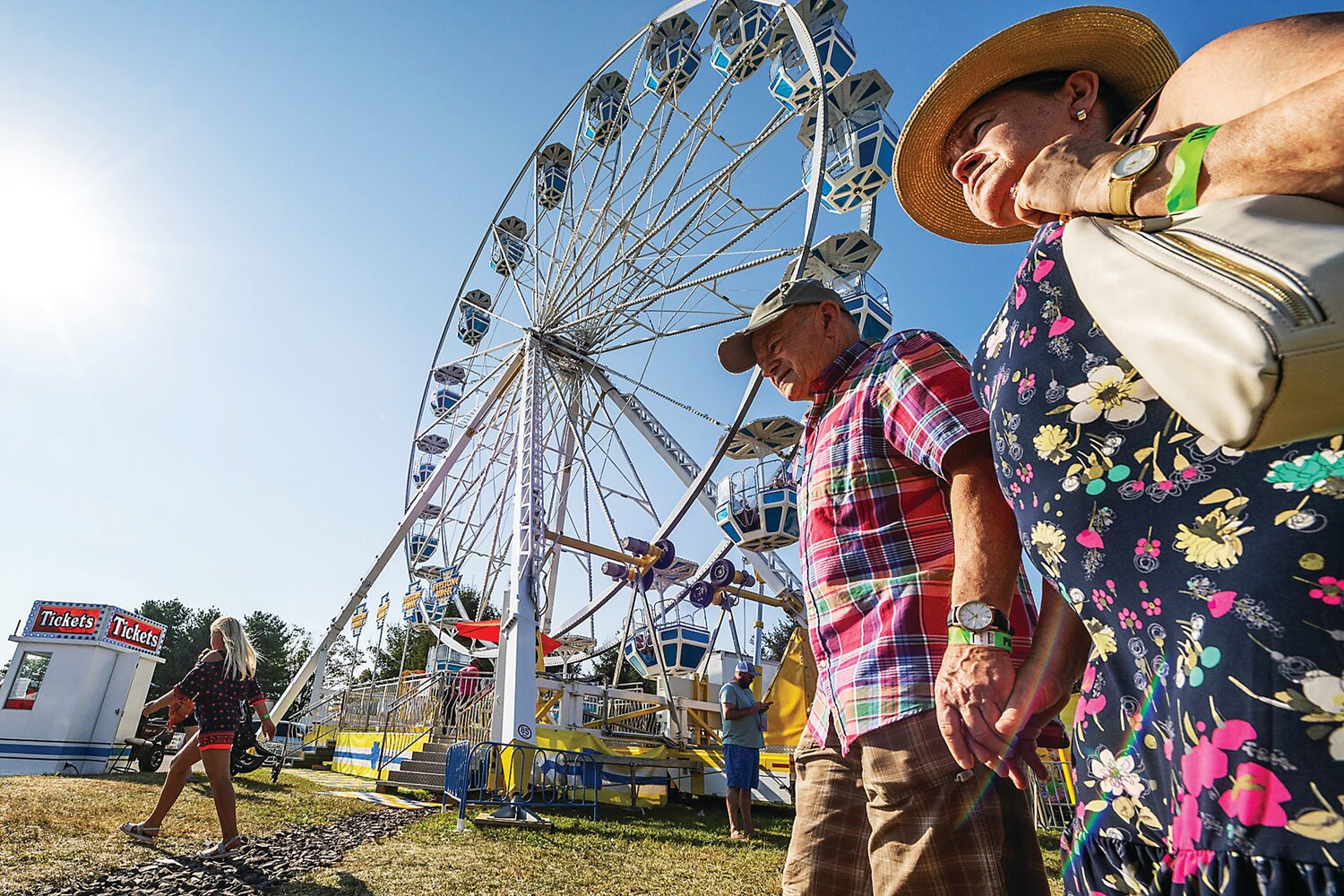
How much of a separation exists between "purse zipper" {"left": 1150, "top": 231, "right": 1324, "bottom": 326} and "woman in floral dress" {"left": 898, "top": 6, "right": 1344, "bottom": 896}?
63 millimetres

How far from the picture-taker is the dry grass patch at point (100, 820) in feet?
13.5

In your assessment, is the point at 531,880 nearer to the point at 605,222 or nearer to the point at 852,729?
the point at 852,729

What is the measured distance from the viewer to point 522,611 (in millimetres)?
8984

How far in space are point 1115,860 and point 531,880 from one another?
3.93 metres

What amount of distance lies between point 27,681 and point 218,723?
16.4 meters

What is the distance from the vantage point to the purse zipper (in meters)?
0.49

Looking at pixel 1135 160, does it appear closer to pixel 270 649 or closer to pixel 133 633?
pixel 133 633

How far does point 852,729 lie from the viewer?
58.1 inches

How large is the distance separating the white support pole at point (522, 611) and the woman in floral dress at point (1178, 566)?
7713 millimetres

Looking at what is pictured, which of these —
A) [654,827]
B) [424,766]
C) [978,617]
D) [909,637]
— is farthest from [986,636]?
[424,766]

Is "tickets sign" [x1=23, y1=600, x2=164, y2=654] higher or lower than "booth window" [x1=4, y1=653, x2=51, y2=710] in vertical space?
higher

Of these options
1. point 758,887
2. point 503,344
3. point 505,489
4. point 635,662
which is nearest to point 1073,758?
point 758,887

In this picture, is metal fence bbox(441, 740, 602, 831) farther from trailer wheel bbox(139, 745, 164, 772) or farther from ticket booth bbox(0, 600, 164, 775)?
ticket booth bbox(0, 600, 164, 775)

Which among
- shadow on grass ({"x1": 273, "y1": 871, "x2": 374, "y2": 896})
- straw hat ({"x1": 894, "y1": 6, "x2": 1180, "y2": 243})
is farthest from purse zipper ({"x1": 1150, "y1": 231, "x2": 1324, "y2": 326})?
shadow on grass ({"x1": 273, "y1": 871, "x2": 374, "y2": 896})
